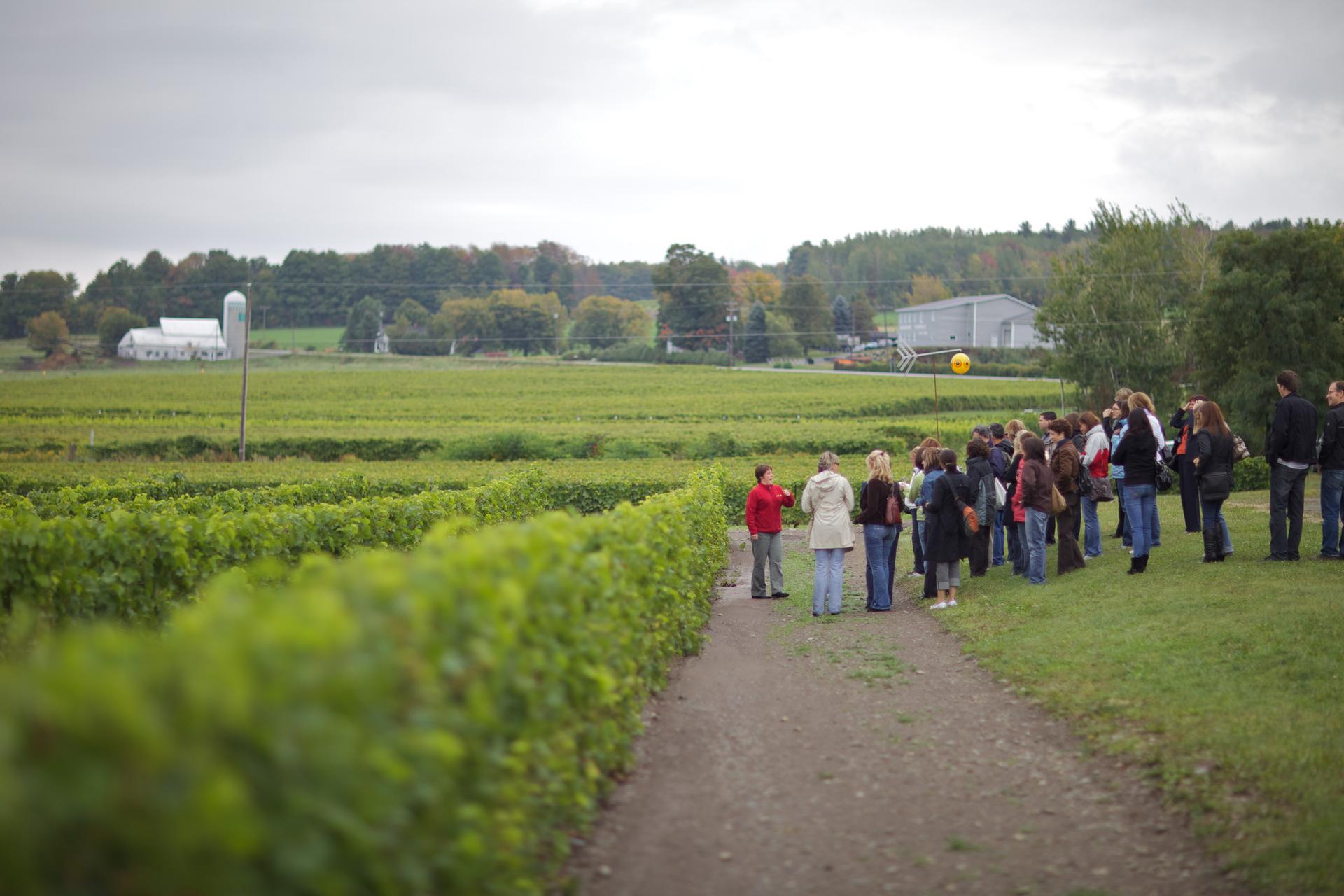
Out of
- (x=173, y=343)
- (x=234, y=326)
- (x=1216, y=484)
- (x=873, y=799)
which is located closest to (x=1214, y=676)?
(x=873, y=799)

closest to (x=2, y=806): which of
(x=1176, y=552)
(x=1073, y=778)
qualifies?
(x=1073, y=778)

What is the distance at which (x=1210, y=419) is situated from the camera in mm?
12555

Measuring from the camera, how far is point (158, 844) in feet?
9.09

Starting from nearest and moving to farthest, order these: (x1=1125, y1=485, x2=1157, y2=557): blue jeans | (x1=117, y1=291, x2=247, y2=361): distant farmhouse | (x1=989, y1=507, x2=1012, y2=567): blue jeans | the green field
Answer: the green field
(x1=1125, y1=485, x2=1157, y2=557): blue jeans
(x1=989, y1=507, x2=1012, y2=567): blue jeans
(x1=117, y1=291, x2=247, y2=361): distant farmhouse

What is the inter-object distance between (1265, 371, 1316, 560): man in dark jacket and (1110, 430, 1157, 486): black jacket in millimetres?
1251

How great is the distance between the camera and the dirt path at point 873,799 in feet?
18.1

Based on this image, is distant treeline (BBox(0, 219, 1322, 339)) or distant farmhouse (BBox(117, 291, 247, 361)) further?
distant treeline (BBox(0, 219, 1322, 339))

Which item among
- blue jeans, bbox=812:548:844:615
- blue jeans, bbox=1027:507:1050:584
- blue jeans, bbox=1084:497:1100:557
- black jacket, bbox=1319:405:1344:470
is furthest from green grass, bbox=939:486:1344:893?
blue jeans, bbox=812:548:844:615

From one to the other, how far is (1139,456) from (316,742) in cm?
1210

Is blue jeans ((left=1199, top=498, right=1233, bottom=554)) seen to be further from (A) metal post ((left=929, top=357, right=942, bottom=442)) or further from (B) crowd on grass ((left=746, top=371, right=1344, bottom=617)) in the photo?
(A) metal post ((left=929, top=357, right=942, bottom=442))

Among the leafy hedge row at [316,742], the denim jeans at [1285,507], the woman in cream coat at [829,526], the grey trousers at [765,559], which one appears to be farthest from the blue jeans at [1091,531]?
the leafy hedge row at [316,742]

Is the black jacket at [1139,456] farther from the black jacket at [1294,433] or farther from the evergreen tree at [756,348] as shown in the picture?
the evergreen tree at [756,348]

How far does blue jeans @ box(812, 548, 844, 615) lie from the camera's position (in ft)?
44.7

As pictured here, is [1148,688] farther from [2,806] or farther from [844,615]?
[2,806]
